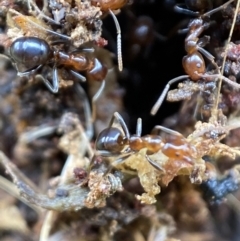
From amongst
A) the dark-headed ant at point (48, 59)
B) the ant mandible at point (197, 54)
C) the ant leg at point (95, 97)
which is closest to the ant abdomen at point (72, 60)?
the dark-headed ant at point (48, 59)

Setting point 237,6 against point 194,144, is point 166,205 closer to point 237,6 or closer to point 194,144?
point 194,144

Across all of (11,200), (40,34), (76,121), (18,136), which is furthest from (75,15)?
(11,200)

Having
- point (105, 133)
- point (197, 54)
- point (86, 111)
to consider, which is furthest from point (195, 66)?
point (86, 111)

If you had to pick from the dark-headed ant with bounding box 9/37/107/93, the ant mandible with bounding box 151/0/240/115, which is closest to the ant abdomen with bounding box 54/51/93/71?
the dark-headed ant with bounding box 9/37/107/93

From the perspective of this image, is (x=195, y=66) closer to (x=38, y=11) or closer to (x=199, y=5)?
(x=199, y=5)

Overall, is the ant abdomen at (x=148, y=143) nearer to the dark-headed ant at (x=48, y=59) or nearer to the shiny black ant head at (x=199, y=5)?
the dark-headed ant at (x=48, y=59)

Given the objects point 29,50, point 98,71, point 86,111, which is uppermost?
point 29,50
